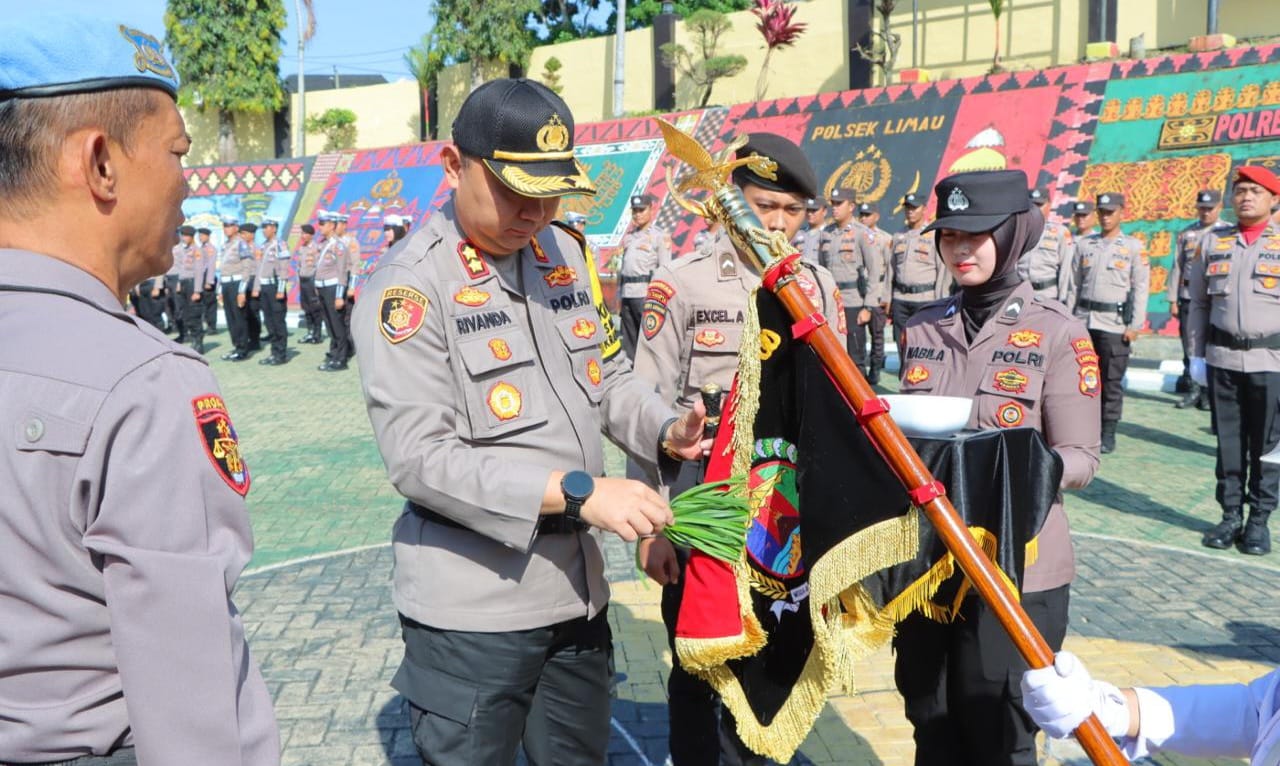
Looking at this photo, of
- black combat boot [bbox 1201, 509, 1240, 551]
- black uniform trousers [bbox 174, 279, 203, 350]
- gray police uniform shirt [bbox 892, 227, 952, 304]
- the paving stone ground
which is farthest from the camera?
black uniform trousers [bbox 174, 279, 203, 350]

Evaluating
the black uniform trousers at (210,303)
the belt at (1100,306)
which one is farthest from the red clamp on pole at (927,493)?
the black uniform trousers at (210,303)

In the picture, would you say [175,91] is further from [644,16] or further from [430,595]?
[644,16]

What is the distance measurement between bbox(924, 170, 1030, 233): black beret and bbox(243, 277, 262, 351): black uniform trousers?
15885 millimetres

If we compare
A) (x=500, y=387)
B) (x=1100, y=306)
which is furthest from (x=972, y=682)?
(x=1100, y=306)

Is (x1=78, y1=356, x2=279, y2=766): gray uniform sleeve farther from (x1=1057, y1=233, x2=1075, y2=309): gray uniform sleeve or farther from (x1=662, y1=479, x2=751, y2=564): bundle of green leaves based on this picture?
(x1=1057, y1=233, x2=1075, y2=309): gray uniform sleeve

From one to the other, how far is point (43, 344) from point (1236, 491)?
747 centimetres

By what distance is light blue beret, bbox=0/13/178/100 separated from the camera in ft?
4.40

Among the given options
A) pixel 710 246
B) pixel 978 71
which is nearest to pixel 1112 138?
pixel 978 71

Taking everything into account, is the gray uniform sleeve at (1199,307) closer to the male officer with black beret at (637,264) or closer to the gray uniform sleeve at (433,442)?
the gray uniform sleeve at (433,442)

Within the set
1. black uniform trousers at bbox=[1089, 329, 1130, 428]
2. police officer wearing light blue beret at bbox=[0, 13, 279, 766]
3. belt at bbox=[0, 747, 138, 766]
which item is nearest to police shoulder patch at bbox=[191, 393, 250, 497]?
police officer wearing light blue beret at bbox=[0, 13, 279, 766]

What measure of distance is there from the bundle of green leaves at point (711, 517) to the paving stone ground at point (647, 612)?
162 cm

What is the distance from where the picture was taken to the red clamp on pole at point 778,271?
2.62 m

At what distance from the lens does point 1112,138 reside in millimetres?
16906

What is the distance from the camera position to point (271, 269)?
56.1ft
